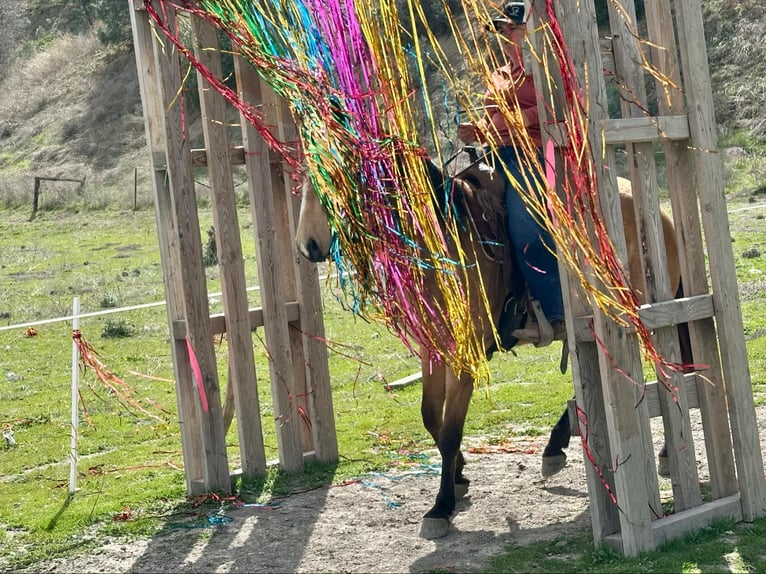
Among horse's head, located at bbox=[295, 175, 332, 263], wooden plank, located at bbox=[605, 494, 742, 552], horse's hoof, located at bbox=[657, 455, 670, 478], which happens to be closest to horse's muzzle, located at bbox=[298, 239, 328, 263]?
horse's head, located at bbox=[295, 175, 332, 263]

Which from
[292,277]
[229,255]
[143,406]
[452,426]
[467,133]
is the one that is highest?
[467,133]

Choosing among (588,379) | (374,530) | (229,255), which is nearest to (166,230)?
(229,255)

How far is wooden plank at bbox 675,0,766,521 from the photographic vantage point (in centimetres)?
512

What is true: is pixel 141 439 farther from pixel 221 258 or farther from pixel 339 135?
pixel 339 135

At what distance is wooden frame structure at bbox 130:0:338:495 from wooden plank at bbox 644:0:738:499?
2.46 metres

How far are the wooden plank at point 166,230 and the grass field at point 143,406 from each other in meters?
0.21

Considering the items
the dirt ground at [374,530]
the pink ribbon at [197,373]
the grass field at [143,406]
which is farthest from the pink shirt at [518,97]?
the pink ribbon at [197,373]

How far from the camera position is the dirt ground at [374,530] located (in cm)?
510

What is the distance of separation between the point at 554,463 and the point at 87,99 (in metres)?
41.0

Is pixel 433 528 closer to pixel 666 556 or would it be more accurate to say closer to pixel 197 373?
pixel 666 556

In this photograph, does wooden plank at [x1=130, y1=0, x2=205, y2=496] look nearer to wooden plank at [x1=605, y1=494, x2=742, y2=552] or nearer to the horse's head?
the horse's head

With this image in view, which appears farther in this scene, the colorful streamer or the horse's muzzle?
the horse's muzzle

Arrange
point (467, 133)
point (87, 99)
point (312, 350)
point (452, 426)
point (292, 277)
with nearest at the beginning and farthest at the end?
point (452, 426) → point (467, 133) → point (312, 350) → point (292, 277) → point (87, 99)

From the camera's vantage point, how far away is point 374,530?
5.57m
